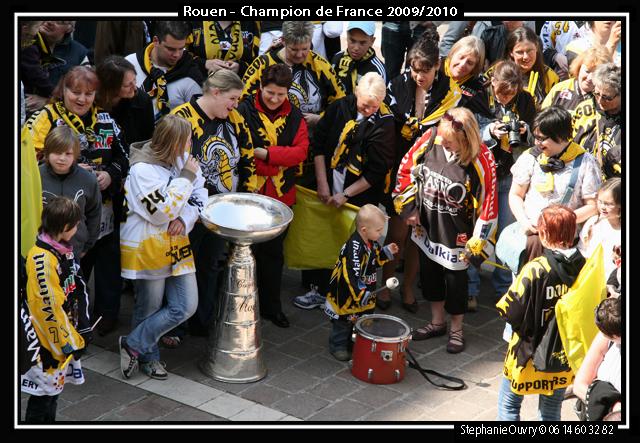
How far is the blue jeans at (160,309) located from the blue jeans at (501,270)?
2.47 metres

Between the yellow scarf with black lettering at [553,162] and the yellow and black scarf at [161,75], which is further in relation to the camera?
the yellow and black scarf at [161,75]

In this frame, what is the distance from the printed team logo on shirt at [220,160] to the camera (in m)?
7.36

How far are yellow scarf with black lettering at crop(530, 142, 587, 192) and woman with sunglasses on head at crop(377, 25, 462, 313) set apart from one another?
3.72 feet

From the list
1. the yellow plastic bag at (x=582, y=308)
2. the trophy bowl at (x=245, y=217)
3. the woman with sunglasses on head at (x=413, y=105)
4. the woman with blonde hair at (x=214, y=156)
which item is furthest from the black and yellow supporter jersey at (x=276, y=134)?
the yellow plastic bag at (x=582, y=308)

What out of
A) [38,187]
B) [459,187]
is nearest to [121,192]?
[38,187]

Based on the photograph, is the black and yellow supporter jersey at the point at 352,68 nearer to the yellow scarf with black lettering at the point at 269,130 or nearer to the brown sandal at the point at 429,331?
the yellow scarf with black lettering at the point at 269,130

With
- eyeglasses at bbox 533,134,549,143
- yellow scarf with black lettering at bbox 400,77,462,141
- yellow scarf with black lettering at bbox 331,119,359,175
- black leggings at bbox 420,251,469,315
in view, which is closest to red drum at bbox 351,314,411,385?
black leggings at bbox 420,251,469,315

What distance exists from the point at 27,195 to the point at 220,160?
2.03 m

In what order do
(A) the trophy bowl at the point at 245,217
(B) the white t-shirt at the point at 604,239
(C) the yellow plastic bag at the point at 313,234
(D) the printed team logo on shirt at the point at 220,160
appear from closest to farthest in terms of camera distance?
(B) the white t-shirt at the point at 604,239 < (A) the trophy bowl at the point at 245,217 < (D) the printed team logo on shirt at the point at 220,160 < (C) the yellow plastic bag at the point at 313,234

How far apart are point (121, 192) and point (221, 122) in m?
0.83

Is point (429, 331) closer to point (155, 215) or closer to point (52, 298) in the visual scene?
point (155, 215)

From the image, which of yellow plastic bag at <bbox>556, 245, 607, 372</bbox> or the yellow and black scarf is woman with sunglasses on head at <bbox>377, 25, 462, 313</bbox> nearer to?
the yellow and black scarf

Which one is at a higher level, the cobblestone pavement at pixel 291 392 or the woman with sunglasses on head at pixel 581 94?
the woman with sunglasses on head at pixel 581 94
